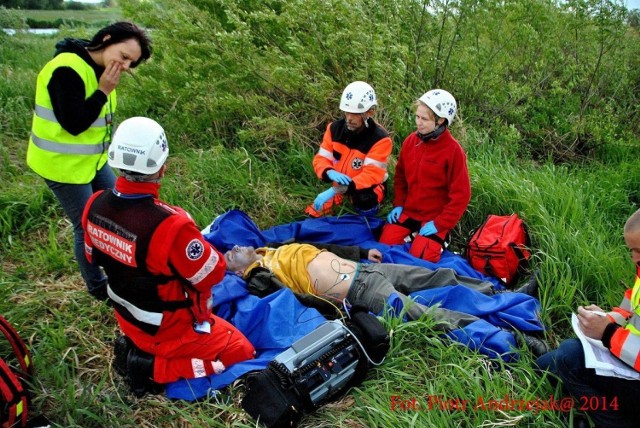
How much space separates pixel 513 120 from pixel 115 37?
4.23 m

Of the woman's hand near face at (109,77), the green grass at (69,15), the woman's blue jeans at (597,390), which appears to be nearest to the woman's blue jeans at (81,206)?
the woman's hand near face at (109,77)

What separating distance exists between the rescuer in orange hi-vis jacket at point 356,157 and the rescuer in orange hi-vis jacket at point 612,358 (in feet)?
6.54

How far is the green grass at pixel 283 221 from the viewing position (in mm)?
2377

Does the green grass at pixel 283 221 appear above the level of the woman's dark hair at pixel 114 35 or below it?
below

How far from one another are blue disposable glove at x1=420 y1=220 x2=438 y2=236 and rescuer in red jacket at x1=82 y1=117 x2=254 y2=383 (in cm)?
186

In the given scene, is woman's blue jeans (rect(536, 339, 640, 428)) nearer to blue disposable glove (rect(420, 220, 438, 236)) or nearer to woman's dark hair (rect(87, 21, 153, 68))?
blue disposable glove (rect(420, 220, 438, 236))

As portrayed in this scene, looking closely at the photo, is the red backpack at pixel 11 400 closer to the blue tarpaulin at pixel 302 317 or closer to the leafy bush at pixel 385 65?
the blue tarpaulin at pixel 302 317

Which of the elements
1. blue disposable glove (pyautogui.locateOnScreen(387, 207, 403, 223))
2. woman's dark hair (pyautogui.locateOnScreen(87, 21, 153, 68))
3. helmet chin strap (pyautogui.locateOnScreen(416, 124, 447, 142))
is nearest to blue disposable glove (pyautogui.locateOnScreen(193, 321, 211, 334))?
woman's dark hair (pyautogui.locateOnScreen(87, 21, 153, 68))

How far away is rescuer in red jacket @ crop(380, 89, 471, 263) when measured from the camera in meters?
3.51

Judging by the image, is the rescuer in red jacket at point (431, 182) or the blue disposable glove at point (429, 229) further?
the blue disposable glove at point (429, 229)

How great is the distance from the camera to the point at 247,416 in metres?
2.34

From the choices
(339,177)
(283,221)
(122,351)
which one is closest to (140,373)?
(122,351)

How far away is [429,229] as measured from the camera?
366 cm

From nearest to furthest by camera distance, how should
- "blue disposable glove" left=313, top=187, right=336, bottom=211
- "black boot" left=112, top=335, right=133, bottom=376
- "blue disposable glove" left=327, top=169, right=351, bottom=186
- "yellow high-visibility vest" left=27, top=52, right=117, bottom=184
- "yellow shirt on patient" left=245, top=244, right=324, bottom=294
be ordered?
"black boot" left=112, top=335, right=133, bottom=376 → "yellow high-visibility vest" left=27, top=52, right=117, bottom=184 → "yellow shirt on patient" left=245, top=244, right=324, bottom=294 → "blue disposable glove" left=327, top=169, right=351, bottom=186 → "blue disposable glove" left=313, top=187, right=336, bottom=211
